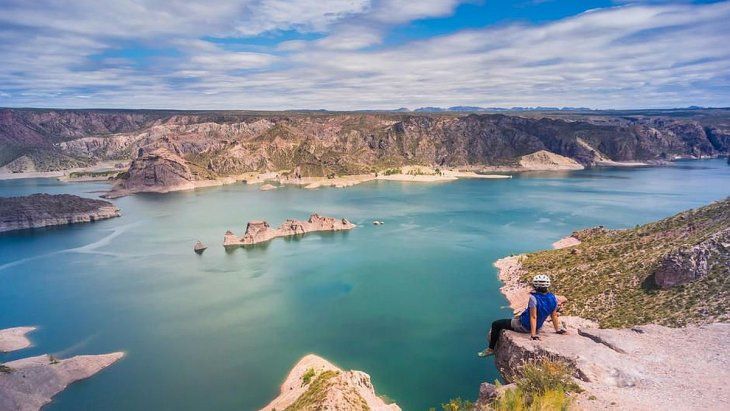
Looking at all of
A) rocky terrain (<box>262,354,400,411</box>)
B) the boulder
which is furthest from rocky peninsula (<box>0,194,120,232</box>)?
the boulder

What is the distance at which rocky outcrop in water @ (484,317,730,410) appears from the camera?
47.7 ft

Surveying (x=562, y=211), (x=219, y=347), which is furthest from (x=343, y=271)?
(x=562, y=211)

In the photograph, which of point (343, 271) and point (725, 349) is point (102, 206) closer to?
point (343, 271)

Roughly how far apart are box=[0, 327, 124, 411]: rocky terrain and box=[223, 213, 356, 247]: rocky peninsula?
47.6 m

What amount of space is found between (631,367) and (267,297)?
1956 inches

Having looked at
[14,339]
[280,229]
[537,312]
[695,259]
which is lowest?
[14,339]

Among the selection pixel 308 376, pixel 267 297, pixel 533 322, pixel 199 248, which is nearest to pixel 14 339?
pixel 267 297

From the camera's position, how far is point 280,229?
98688 millimetres

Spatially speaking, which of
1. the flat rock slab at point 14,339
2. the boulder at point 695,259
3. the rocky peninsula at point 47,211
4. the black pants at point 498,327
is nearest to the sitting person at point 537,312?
the black pants at point 498,327

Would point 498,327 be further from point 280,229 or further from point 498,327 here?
point 280,229

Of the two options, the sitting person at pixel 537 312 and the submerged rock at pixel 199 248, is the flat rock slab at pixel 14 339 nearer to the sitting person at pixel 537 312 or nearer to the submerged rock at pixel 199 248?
the submerged rock at pixel 199 248

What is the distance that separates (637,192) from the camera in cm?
15350

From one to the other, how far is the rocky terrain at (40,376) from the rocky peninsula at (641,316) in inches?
1427

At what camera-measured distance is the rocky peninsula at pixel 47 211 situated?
11150 cm
